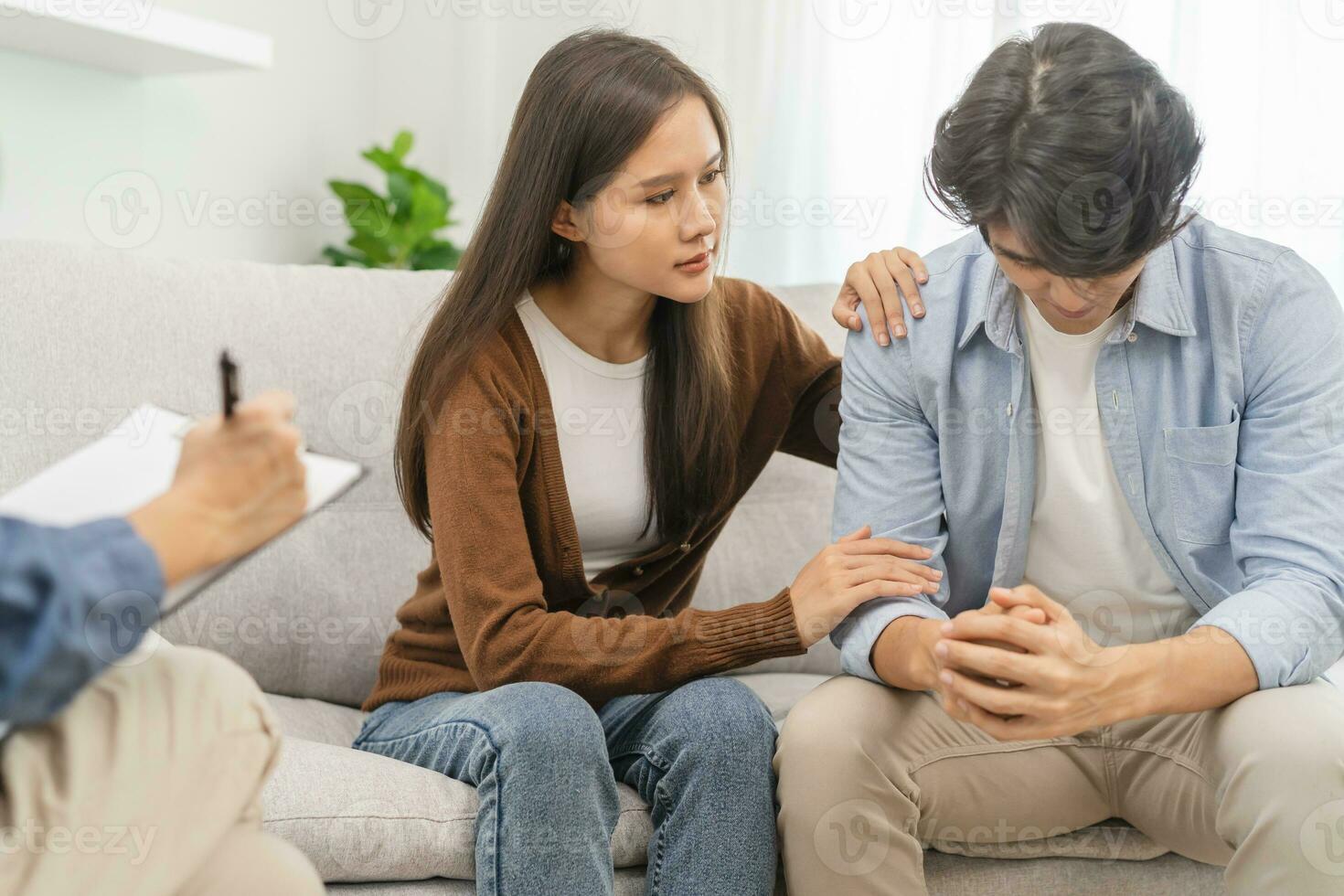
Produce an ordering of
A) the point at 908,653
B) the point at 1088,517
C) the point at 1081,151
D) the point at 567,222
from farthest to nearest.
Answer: the point at 567,222, the point at 1088,517, the point at 908,653, the point at 1081,151

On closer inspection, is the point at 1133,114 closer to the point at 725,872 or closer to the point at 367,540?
the point at 725,872

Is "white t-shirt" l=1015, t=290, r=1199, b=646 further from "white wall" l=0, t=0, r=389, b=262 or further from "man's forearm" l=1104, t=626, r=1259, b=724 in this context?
"white wall" l=0, t=0, r=389, b=262

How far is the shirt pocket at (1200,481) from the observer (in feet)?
4.20

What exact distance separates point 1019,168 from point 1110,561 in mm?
467

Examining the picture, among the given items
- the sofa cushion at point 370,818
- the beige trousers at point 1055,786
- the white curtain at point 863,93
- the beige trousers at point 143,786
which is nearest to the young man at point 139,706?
the beige trousers at point 143,786

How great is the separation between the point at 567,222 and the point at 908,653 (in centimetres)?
63

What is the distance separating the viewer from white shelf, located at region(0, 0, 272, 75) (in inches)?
81.7

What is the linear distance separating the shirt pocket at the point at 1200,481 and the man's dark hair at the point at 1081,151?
238 millimetres

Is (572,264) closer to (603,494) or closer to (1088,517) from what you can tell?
(603,494)

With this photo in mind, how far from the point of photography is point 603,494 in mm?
1471

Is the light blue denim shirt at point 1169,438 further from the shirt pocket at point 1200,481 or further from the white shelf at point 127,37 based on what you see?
the white shelf at point 127,37

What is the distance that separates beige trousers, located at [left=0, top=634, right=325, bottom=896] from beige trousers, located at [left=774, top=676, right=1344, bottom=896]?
540 mm

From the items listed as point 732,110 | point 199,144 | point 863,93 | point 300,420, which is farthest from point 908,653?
point 199,144

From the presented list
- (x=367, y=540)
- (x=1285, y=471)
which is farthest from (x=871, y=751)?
(x=367, y=540)
